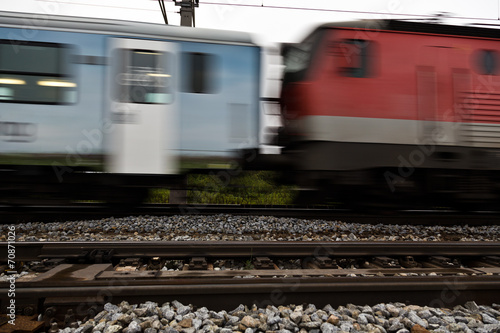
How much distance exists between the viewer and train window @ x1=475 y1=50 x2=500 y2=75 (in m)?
5.07

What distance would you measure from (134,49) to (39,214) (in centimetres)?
306

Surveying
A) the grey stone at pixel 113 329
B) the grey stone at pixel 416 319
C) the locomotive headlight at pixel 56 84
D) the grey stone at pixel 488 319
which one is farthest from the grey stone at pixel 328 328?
the locomotive headlight at pixel 56 84

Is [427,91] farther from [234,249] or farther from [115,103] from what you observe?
[115,103]

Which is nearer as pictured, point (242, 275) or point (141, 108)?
point (242, 275)

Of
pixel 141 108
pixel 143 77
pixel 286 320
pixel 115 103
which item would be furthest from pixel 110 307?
pixel 143 77

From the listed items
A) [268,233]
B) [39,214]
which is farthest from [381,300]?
[39,214]

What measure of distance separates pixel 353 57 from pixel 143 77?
323 cm

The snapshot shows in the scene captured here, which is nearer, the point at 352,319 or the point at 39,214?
the point at 352,319

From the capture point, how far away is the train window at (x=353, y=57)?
196 inches

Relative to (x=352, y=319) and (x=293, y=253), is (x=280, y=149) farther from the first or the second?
(x=352, y=319)

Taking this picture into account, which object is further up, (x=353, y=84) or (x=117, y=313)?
(x=353, y=84)

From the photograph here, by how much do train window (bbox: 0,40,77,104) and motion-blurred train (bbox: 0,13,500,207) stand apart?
0.05 feet

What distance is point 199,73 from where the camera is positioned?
532 centimetres

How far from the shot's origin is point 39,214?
5.35 m
